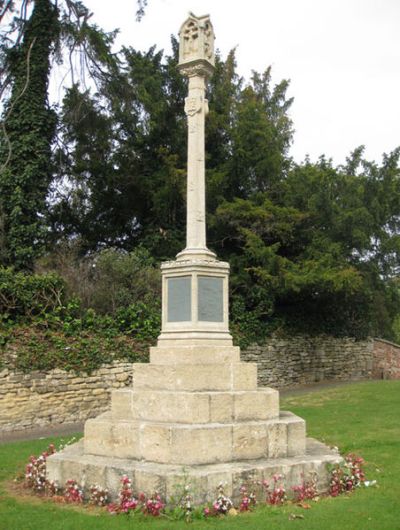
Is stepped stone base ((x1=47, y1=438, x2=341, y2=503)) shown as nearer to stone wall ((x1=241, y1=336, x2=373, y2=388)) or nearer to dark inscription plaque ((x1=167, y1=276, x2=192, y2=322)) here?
dark inscription plaque ((x1=167, y1=276, x2=192, y2=322))

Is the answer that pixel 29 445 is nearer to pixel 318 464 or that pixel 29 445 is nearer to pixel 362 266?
pixel 318 464

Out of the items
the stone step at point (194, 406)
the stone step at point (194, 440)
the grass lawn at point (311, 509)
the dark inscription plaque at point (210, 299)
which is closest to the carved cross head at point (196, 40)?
the dark inscription plaque at point (210, 299)

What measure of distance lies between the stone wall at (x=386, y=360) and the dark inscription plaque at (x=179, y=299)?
19813 mm

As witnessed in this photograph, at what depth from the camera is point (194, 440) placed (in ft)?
20.0

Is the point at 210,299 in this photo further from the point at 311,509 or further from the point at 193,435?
the point at 311,509

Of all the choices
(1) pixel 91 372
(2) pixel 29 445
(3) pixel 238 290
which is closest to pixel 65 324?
(1) pixel 91 372

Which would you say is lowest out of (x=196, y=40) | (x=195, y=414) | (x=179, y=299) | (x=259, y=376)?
(x=259, y=376)

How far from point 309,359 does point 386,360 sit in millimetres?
5262

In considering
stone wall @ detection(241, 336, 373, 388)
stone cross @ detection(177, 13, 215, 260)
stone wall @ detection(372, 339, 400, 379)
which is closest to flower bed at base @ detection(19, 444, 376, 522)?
stone cross @ detection(177, 13, 215, 260)

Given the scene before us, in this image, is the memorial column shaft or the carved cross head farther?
the carved cross head

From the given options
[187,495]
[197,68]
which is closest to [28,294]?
[197,68]

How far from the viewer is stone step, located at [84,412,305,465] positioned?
6.11 m

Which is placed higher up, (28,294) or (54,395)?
(28,294)

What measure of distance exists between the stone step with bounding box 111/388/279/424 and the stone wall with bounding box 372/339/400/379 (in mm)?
19628
